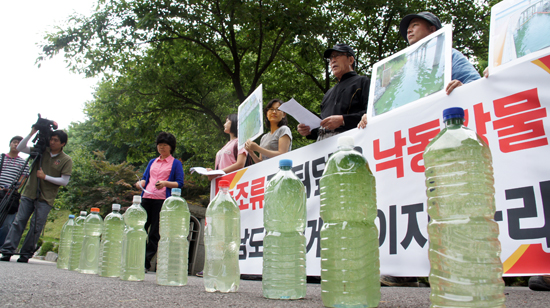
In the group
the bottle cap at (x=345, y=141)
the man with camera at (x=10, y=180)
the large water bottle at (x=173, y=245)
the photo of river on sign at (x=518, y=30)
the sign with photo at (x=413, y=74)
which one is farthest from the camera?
the man with camera at (x=10, y=180)

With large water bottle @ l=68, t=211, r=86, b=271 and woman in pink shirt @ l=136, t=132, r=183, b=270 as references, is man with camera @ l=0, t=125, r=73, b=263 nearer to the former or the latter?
large water bottle @ l=68, t=211, r=86, b=271

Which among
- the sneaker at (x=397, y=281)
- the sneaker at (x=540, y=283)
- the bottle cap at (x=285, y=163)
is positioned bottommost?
the sneaker at (x=397, y=281)

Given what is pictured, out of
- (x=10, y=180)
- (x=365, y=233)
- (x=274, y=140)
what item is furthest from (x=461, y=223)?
(x=10, y=180)

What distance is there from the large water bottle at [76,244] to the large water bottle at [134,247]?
1719mm

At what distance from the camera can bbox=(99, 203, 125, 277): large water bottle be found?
3.50 metres

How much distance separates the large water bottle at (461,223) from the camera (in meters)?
1.35

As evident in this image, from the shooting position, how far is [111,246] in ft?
12.1

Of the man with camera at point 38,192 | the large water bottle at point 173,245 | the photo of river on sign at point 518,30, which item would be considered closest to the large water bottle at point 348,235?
the photo of river on sign at point 518,30

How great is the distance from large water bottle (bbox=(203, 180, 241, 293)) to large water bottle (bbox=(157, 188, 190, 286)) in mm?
478

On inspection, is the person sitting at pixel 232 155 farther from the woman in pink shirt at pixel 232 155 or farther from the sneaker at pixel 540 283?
A: the sneaker at pixel 540 283

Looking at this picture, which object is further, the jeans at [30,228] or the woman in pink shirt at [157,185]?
the jeans at [30,228]

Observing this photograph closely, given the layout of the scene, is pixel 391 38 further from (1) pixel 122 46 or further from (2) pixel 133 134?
(2) pixel 133 134

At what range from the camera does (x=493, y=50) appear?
7.61ft

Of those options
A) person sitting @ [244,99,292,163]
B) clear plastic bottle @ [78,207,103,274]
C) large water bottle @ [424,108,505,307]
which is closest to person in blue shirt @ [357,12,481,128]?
large water bottle @ [424,108,505,307]
